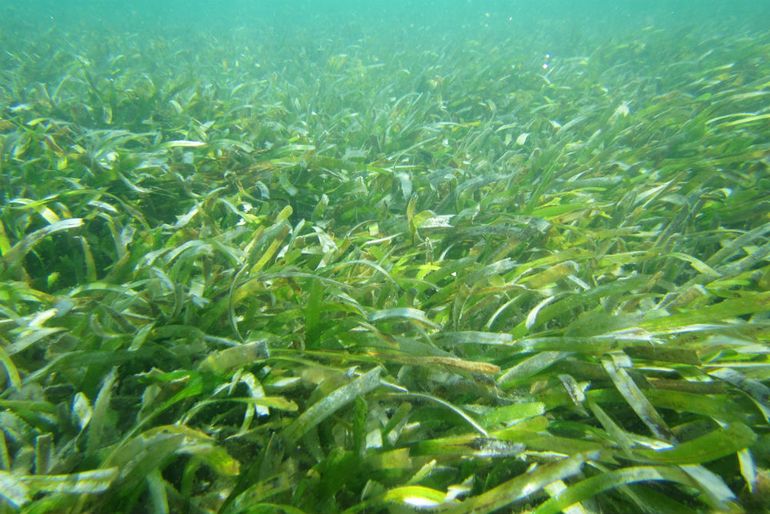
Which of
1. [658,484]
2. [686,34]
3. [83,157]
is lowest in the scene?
[658,484]

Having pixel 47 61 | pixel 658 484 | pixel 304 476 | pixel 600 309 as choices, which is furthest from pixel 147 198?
pixel 47 61

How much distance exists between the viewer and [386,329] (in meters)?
1.44

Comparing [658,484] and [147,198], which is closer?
[658,484]

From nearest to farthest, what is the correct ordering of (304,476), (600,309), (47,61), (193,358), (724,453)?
(724,453)
(304,476)
(193,358)
(600,309)
(47,61)

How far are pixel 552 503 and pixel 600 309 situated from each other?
0.89m

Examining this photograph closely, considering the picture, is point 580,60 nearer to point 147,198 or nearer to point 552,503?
point 147,198

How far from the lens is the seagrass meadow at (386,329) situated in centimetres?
95

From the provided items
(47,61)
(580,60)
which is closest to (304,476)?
(580,60)

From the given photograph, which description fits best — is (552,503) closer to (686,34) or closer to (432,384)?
(432,384)

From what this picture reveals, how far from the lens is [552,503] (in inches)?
34.1

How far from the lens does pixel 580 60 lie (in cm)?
752

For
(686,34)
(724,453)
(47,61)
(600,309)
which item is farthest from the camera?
(686,34)

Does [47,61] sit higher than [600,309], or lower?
higher

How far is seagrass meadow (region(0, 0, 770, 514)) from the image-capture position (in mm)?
946
